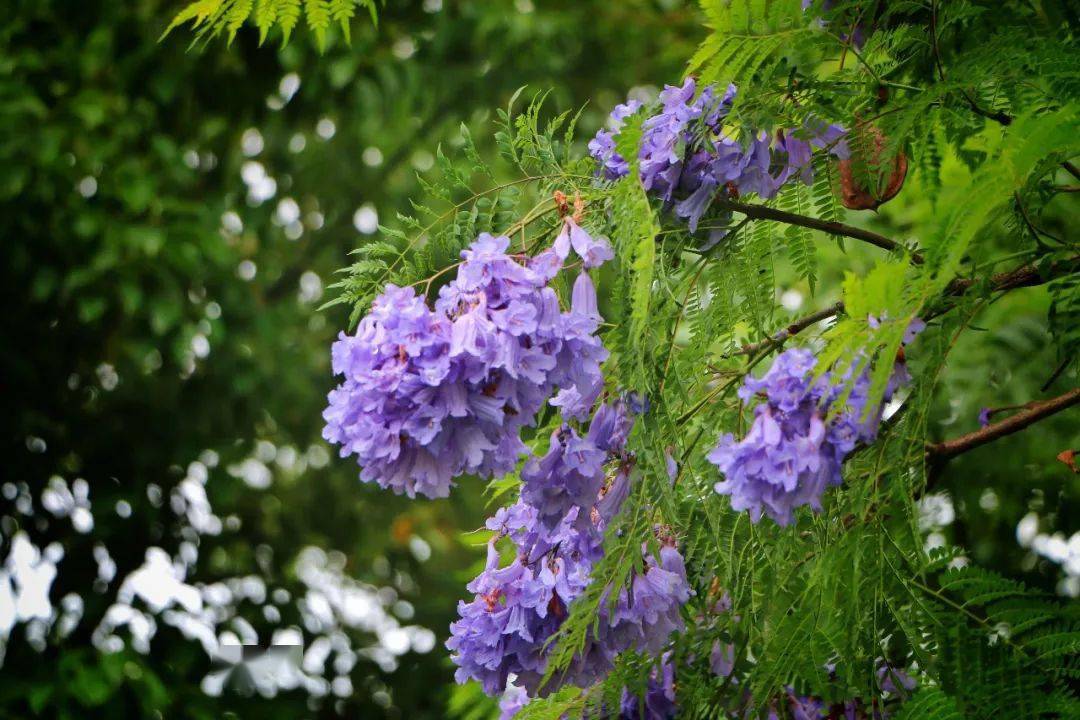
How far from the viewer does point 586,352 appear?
4.13 feet

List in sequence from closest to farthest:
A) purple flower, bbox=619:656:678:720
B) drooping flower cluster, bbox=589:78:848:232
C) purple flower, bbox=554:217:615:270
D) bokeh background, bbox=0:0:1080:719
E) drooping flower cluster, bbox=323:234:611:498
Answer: drooping flower cluster, bbox=323:234:611:498, purple flower, bbox=554:217:615:270, drooping flower cluster, bbox=589:78:848:232, purple flower, bbox=619:656:678:720, bokeh background, bbox=0:0:1080:719

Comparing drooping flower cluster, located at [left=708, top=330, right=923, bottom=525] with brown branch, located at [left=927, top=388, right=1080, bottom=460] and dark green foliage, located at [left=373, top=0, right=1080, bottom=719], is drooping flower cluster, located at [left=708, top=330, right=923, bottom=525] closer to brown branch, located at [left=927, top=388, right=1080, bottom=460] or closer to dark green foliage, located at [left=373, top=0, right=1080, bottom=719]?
dark green foliage, located at [left=373, top=0, right=1080, bottom=719]

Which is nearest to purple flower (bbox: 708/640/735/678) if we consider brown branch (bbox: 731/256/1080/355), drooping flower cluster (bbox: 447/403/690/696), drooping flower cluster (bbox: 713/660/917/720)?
drooping flower cluster (bbox: 713/660/917/720)

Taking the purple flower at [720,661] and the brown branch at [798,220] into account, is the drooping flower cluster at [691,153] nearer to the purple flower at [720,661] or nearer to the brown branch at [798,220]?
the brown branch at [798,220]

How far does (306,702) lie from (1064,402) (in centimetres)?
289

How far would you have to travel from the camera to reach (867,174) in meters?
1.58

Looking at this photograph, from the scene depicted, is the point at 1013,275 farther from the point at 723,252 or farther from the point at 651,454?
the point at 651,454

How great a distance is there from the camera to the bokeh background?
317cm

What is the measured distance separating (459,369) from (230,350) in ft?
8.85

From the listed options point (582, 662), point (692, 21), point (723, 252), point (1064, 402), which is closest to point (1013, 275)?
point (1064, 402)

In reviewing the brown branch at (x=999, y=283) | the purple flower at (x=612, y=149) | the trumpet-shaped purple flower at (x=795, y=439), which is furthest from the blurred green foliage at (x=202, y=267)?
the trumpet-shaped purple flower at (x=795, y=439)

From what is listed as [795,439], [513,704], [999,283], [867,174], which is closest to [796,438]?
[795,439]

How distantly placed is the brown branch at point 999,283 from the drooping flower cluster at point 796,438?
0.25m

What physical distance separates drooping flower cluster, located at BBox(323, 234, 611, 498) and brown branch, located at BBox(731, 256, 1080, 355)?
1.14 ft
